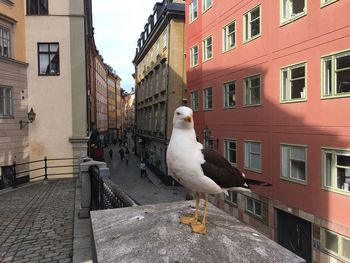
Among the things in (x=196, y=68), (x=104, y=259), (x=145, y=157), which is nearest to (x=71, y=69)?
(x=196, y=68)

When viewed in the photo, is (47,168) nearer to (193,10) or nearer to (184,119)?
(193,10)

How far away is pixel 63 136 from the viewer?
67.3 ft

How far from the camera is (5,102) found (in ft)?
61.3

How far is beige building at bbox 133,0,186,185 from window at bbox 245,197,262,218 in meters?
13.0

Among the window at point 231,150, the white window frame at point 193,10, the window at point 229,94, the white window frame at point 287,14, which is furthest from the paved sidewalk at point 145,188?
the white window frame at point 193,10

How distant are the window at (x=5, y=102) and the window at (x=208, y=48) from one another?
493 inches

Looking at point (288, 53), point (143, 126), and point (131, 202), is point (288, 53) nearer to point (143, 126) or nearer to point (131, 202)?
point (131, 202)

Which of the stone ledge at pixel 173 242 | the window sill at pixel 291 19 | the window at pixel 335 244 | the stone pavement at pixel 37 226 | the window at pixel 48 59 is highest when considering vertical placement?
the window sill at pixel 291 19

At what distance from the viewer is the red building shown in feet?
44.2

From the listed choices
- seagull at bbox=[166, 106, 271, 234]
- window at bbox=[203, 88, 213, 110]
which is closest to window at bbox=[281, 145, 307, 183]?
window at bbox=[203, 88, 213, 110]

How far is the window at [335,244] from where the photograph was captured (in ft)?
43.0

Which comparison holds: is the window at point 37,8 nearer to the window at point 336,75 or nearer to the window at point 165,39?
Result: the window at point 336,75

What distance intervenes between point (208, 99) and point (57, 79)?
1000cm

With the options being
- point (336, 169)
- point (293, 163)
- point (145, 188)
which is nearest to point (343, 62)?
point (336, 169)
